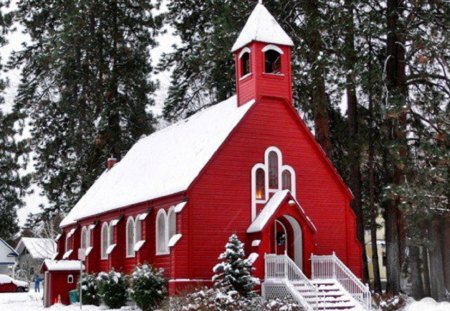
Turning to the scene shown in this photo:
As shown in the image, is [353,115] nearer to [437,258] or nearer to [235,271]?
[235,271]

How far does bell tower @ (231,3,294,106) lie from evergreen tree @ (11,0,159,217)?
21.1 m

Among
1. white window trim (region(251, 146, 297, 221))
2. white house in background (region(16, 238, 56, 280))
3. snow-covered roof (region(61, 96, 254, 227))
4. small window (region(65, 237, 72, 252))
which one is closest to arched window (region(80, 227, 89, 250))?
snow-covered roof (region(61, 96, 254, 227))

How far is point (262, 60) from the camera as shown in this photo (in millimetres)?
33656

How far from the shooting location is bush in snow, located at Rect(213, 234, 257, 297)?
2880 centimetres

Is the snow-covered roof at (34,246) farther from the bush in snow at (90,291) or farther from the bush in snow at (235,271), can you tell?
the bush in snow at (235,271)

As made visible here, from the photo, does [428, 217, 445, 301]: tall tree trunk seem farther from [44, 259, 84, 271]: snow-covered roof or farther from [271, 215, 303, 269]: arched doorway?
[44, 259, 84, 271]: snow-covered roof

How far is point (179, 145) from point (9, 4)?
28644 millimetres

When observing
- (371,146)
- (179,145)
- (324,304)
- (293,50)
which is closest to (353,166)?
(371,146)

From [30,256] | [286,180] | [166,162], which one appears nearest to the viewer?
[286,180]

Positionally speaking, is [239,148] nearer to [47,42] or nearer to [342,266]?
[342,266]

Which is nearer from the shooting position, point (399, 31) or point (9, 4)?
point (399, 31)

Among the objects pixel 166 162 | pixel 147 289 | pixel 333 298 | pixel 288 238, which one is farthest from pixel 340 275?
pixel 166 162

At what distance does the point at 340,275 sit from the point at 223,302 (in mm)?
6620

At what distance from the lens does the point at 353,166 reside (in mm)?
41500
